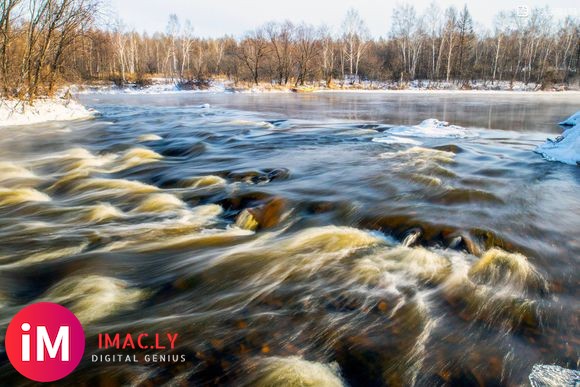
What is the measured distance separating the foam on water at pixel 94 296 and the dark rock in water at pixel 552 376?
265 centimetres

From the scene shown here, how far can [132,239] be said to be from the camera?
13.5 ft

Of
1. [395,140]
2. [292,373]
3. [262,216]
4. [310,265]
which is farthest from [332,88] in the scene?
[292,373]

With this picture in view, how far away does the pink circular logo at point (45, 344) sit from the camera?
2193mm

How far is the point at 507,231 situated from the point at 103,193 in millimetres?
5330

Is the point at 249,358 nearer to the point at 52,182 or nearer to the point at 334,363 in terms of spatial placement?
the point at 334,363

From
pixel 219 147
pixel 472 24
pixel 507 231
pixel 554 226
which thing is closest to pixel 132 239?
pixel 507 231

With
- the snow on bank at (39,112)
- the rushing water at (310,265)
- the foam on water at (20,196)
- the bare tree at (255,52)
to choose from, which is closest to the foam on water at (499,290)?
the rushing water at (310,265)

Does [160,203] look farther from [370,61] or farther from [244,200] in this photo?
[370,61]

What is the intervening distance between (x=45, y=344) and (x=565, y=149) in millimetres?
9570

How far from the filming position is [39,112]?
615 inches

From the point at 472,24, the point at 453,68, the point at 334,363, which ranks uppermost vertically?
the point at 472,24

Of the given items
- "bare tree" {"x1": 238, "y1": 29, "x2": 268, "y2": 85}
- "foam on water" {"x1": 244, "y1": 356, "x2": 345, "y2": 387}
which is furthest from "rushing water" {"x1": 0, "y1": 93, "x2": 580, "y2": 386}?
"bare tree" {"x1": 238, "y1": 29, "x2": 268, "y2": 85}

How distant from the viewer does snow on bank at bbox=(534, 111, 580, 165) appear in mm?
7957

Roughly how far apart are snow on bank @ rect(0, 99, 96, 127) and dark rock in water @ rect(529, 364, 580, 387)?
1666 centimetres
